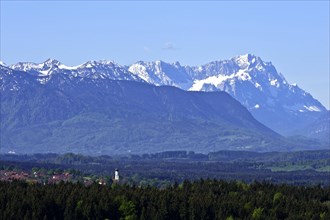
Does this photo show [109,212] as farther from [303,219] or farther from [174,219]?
[303,219]

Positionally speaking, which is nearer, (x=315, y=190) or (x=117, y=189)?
(x=117, y=189)

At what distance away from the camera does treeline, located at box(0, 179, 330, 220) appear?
417ft

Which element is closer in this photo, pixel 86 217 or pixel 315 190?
pixel 86 217

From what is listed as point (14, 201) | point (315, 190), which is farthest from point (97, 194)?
point (315, 190)

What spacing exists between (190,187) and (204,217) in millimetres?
31538

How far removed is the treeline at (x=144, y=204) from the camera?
12700 cm

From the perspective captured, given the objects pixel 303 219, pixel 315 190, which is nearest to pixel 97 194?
pixel 303 219

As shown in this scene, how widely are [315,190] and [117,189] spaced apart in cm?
3219

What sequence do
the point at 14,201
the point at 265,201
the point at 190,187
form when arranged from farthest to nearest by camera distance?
the point at 190,187
the point at 265,201
the point at 14,201

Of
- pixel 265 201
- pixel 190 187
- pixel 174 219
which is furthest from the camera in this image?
pixel 190 187

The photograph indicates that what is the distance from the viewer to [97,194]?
5458 inches

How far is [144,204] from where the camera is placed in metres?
136

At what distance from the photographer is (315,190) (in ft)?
560

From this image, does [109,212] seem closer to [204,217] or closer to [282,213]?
[204,217]
